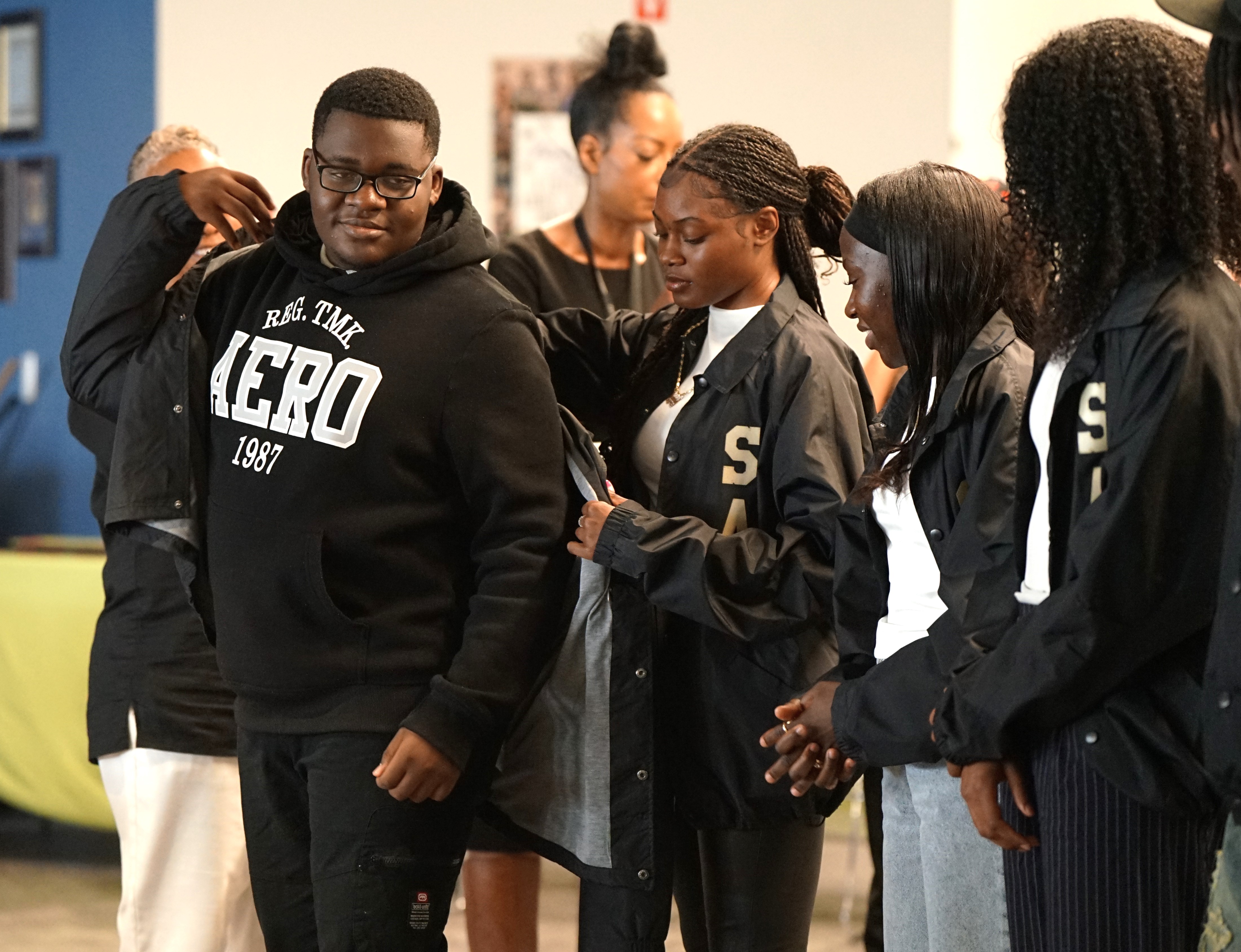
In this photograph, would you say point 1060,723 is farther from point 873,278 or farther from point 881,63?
point 881,63

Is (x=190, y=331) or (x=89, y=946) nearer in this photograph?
(x=190, y=331)

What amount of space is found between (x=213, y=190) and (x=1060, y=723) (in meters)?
1.30

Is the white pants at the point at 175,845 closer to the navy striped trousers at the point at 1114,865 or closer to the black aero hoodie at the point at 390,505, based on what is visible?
the black aero hoodie at the point at 390,505

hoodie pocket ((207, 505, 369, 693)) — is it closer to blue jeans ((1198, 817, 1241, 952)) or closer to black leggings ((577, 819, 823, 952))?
black leggings ((577, 819, 823, 952))

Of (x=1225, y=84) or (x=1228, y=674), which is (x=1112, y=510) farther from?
(x=1225, y=84)

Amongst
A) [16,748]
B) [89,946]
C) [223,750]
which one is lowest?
[89,946]

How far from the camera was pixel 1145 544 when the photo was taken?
1222 millimetres

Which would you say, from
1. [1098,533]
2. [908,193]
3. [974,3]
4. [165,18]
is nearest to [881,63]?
[974,3]

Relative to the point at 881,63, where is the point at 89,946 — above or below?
below

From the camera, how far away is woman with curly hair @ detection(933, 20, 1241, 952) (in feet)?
4.03

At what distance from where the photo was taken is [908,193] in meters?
1.70

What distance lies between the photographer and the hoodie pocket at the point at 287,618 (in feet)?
5.81

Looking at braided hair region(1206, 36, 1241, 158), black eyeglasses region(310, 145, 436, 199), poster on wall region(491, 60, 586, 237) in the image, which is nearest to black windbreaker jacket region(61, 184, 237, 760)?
black eyeglasses region(310, 145, 436, 199)

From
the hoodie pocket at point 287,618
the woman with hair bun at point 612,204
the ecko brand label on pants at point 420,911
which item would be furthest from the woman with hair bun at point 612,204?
the hoodie pocket at point 287,618
